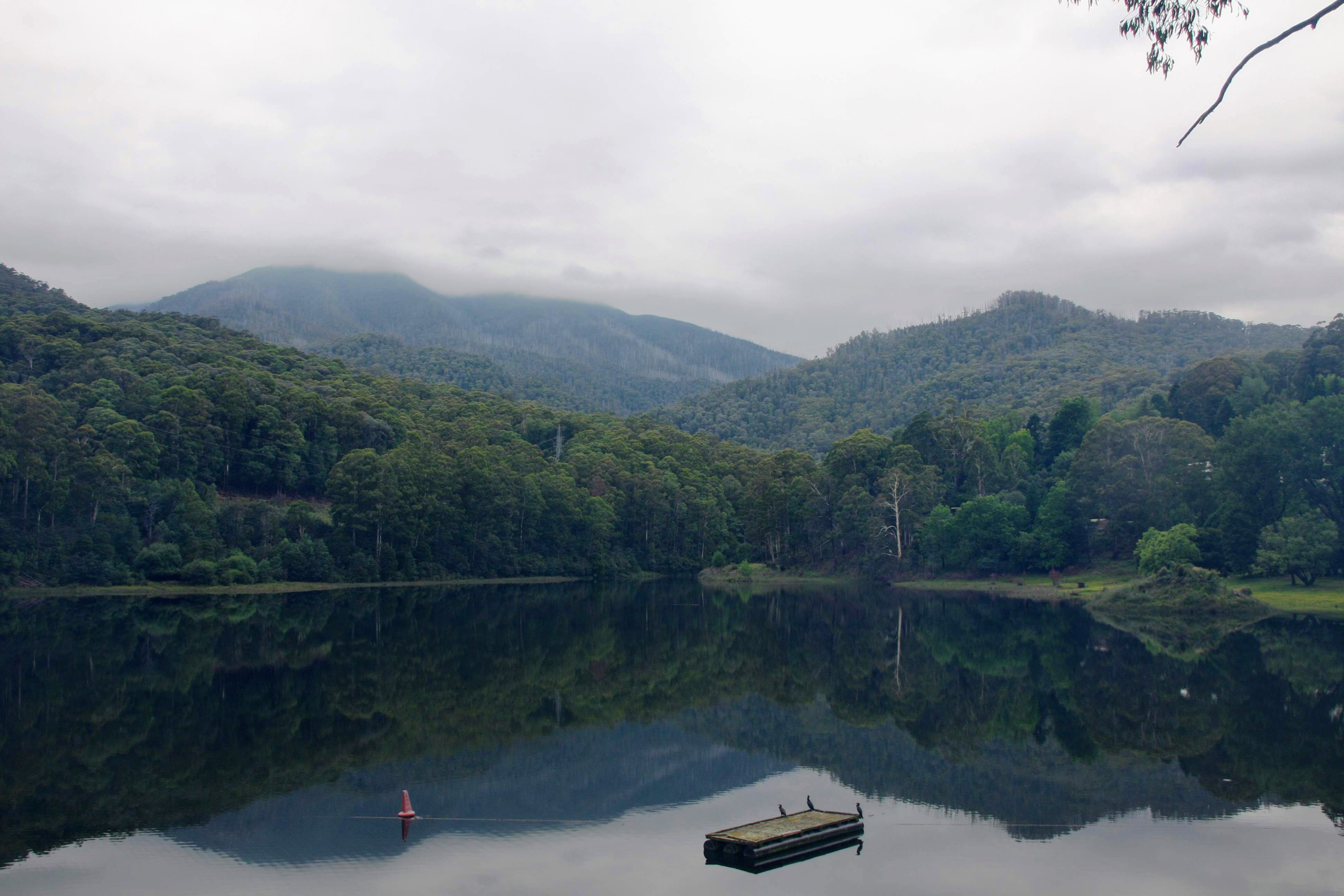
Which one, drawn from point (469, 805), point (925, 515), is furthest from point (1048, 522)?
point (469, 805)

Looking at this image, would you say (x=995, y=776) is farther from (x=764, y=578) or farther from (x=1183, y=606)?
(x=764, y=578)

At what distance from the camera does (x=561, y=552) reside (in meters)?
99.9

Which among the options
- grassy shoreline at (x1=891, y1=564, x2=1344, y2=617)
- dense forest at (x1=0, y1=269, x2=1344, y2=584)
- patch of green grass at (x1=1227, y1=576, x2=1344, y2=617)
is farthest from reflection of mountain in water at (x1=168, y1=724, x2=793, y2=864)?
dense forest at (x1=0, y1=269, x2=1344, y2=584)

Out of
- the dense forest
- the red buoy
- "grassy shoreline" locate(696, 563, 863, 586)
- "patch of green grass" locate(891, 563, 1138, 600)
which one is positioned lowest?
"grassy shoreline" locate(696, 563, 863, 586)

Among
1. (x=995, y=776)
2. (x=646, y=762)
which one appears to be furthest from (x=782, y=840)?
(x=995, y=776)

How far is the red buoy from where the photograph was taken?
20.2 meters

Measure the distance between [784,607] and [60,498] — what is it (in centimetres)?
4960

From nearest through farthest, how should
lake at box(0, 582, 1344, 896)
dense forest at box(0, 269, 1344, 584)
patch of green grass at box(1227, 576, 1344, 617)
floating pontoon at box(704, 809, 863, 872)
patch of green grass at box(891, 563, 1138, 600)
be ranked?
1. floating pontoon at box(704, 809, 863, 872)
2. lake at box(0, 582, 1344, 896)
3. patch of green grass at box(1227, 576, 1344, 617)
4. dense forest at box(0, 269, 1344, 584)
5. patch of green grass at box(891, 563, 1138, 600)

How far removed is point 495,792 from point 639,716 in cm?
929

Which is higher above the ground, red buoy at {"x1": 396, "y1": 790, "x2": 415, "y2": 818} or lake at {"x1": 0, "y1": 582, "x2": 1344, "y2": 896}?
red buoy at {"x1": 396, "y1": 790, "x2": 415, "y2": 818}

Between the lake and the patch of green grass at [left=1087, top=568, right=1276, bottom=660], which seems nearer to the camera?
the lake

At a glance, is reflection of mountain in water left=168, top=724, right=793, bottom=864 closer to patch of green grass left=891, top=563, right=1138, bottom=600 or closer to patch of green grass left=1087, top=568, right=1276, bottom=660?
patch of green grass left=1087, top=568, right=1276, bottom=660

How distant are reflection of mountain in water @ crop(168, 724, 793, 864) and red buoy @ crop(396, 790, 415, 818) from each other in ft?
0.87

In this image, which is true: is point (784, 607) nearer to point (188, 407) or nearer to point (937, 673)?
point (937, 673)
